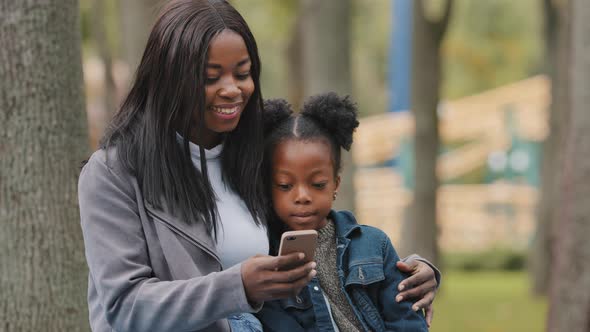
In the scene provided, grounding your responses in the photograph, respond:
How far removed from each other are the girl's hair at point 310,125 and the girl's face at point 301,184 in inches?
1.6

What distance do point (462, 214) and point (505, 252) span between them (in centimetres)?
403

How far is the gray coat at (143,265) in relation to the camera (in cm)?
272

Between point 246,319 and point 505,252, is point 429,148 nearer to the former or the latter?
point 505,252

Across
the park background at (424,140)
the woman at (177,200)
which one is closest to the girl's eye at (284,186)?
the woman at (177,200)

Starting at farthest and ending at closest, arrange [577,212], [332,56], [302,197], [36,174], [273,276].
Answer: [332,56]
[577,212]
[36,174]
[302,197]
[273,276]

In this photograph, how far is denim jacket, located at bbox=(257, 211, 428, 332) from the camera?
325 cm

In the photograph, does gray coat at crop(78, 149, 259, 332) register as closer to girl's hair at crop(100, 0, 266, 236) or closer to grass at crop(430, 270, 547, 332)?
girl's hair at crop(100, 0, 266, 236)

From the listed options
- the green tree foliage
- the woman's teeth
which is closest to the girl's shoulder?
the woman's teeth

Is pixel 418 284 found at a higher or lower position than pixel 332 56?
lower

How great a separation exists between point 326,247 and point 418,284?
345mm

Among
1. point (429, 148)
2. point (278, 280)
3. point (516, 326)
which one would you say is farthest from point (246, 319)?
point (429, 148)

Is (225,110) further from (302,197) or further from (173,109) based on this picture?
(302,197)

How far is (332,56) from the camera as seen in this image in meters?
8.60

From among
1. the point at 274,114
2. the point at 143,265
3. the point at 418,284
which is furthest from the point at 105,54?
the point at 143,265
